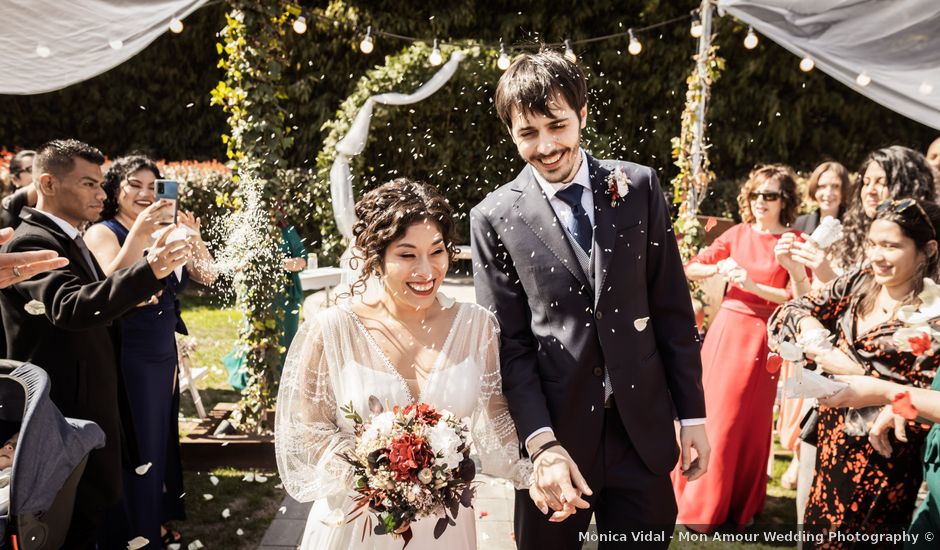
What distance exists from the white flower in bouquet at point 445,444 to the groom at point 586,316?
0.84ft

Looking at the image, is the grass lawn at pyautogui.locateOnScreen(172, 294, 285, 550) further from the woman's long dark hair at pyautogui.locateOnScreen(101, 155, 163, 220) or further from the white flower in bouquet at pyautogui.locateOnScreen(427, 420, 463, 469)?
the white flower in bouquet at pyautogui.locateOnScreen(427, 420, 463, 469)

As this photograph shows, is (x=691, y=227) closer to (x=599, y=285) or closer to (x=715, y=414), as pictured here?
(x=715, y=414)

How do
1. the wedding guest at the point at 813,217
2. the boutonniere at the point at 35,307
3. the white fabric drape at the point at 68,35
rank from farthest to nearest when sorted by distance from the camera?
the wedding guest at the point at 813,217
the white fabric drape at the point at 68,35
the boutonniere at the point at 35,307

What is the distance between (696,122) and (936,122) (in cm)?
216

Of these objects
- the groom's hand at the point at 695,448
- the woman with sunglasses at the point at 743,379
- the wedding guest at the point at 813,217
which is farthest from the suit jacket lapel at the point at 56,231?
the wedding guest at the point at 813,217

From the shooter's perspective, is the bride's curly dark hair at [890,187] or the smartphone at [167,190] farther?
the bride's curly dark hair at [890,187]

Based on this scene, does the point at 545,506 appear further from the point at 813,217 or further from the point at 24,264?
the point at 813,217

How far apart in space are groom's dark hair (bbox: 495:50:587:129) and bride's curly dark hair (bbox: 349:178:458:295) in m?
0.45

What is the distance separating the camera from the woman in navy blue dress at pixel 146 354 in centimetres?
367

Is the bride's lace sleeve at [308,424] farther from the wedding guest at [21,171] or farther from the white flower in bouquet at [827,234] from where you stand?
the wedding guest at [21,171]

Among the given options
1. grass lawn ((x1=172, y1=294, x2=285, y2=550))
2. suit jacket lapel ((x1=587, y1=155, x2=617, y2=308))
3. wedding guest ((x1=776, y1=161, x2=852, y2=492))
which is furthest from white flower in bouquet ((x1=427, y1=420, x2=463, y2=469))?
wedding guest ((x1=776, y1=161, x2=852, y2=492))

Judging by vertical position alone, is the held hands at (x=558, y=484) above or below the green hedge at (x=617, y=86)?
below

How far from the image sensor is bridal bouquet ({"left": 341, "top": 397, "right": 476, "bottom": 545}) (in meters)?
2.08

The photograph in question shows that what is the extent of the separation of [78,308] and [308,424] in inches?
48.0
